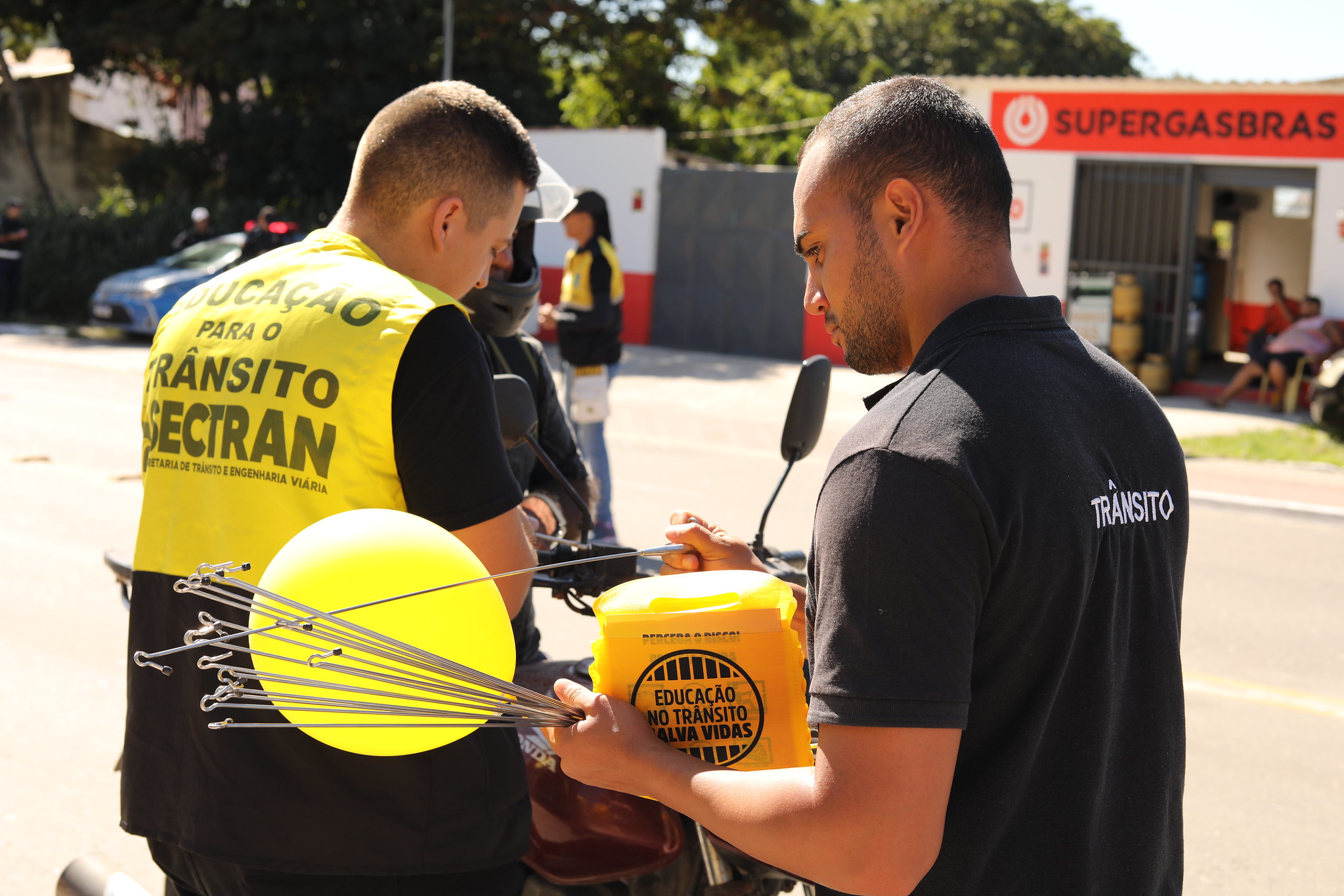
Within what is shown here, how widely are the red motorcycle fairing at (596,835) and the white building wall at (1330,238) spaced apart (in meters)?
15.0

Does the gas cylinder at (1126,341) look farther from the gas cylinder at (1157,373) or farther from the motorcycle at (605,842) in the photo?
the motorcycle at (605,842)

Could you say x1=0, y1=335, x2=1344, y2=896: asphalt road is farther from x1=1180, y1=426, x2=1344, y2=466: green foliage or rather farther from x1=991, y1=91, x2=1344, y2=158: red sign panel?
x1=991, y1=91, x2=1344, y2=158: red sign panel

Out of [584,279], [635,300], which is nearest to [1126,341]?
[635,300]

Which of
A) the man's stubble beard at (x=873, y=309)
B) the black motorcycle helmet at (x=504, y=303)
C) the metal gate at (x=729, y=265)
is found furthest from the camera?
the metal gate at (x=729, y=265)

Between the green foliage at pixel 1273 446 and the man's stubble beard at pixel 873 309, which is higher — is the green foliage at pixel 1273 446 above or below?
below

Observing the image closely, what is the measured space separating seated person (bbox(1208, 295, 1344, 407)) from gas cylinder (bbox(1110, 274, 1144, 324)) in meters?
1.60

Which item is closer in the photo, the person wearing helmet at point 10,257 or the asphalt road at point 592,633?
the asphalt road at point 592,633

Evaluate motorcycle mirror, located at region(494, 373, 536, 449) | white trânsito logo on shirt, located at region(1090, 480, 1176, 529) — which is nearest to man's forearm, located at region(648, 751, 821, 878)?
white trânsito logo on shirt, located at region(1090, 480, 1176, 529)

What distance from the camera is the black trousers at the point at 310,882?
75.2 inches

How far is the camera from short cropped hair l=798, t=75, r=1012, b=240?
1505mm

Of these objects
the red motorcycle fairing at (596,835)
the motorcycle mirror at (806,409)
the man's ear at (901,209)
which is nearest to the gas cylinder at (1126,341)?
the motorcycle mirror at (806,409)

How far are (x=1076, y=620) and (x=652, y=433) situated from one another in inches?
429

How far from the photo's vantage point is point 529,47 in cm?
2267

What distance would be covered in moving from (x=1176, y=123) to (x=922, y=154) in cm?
1547
